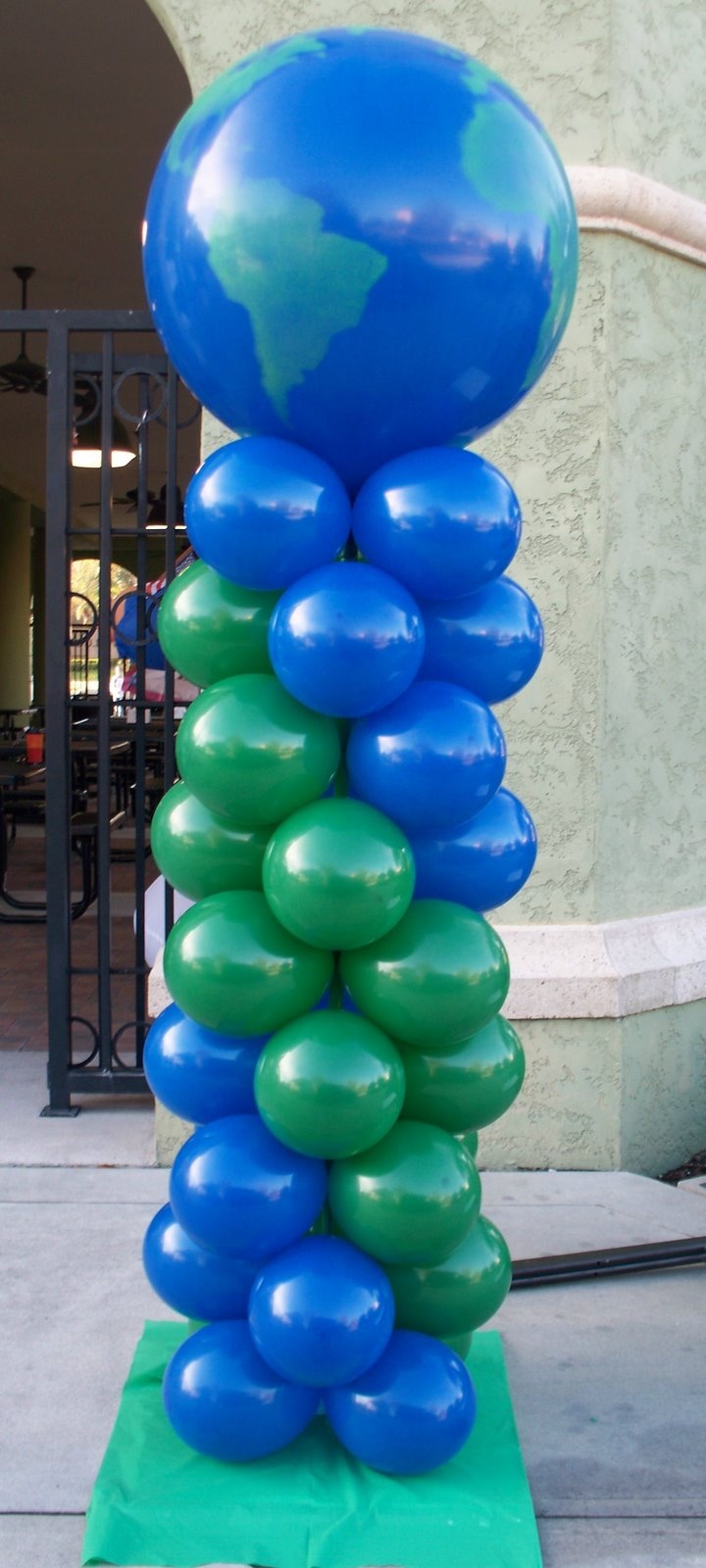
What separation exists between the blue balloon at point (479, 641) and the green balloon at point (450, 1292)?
98 cm

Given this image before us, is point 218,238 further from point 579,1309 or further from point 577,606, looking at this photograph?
point 579,1309

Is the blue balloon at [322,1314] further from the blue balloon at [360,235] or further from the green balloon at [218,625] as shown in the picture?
the blue balloon at [360,235]

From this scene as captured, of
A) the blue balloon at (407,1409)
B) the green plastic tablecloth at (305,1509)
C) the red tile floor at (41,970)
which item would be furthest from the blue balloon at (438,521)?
the red tile floor at (41,970)

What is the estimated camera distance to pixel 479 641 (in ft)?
7.50

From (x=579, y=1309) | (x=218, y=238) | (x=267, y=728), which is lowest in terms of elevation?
(x=579, y=1309)

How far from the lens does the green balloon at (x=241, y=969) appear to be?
7.17 ft

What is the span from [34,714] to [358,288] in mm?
17583

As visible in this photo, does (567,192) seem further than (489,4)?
No

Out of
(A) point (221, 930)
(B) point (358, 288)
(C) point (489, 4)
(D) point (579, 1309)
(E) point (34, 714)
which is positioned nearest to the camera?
(B) point (358, 288)

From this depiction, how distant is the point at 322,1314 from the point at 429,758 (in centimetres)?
89

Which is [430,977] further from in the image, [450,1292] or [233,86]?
[233,86]

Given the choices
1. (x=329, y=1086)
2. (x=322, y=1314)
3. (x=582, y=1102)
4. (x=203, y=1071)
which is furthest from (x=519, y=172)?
(x=582, y=1102)

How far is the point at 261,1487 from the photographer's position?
229 centimetres

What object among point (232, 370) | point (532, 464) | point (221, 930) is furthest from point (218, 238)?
point (532, 464)
